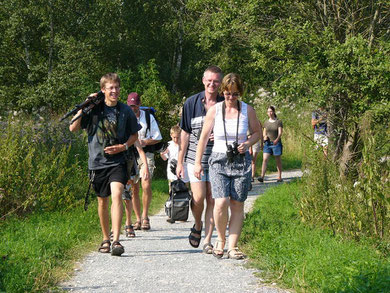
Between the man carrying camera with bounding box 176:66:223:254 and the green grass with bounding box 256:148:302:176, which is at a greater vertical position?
the man carrying camera with bounding box 176:66:223:254

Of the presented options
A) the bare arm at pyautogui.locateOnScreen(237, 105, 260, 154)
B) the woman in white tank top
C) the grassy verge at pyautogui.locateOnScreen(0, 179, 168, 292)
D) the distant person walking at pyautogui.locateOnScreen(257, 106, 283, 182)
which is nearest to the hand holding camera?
the woman in white tank top

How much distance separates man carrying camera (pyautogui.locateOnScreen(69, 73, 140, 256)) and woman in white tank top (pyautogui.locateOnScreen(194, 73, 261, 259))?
38.7 inches

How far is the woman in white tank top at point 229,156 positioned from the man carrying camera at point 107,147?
0.98 metres

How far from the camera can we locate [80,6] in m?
32.5

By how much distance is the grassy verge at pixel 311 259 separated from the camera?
5.70 m

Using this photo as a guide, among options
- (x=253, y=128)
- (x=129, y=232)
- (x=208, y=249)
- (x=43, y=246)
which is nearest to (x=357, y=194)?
(x=253, y=128)

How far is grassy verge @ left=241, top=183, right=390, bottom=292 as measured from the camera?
570 cm

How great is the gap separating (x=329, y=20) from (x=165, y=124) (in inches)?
242

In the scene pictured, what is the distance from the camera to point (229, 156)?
762 centimetres

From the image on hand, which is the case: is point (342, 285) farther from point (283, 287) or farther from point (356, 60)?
point (356, 60)

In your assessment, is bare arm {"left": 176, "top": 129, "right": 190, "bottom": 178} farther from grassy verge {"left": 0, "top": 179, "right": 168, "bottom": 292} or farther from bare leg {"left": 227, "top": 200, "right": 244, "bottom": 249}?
grassy verge {"left": 0, "top": 179, "right": 168, "bottom": 292}

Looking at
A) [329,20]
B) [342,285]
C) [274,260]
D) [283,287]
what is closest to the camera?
[342,285]

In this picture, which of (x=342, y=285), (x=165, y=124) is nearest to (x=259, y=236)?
(x=342, y=285)

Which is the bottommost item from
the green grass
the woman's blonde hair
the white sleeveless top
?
the green grass
